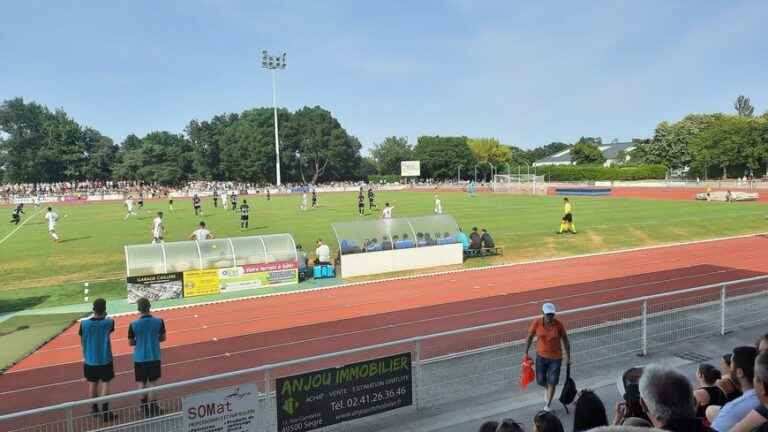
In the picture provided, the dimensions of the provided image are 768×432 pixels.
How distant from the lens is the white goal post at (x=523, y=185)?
71.2 m

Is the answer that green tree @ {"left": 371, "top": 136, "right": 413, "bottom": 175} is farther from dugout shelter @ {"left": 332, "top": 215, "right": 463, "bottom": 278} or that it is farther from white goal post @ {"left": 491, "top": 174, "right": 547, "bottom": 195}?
dugout shelter @ {"left": 332, "top": 215, "right": 463, "bottom": 278}

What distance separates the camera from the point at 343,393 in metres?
7.74

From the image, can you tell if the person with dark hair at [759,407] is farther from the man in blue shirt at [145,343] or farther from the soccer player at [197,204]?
the soccer player at [197,204]

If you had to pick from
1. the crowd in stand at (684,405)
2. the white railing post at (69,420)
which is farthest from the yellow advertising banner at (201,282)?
the crowd in stand at (684,405)

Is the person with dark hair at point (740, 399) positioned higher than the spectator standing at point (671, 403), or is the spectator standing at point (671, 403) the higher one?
the spectator standing at point (671, 403)

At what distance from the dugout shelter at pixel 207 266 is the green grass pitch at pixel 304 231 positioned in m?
1.98

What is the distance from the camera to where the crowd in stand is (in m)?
3.22

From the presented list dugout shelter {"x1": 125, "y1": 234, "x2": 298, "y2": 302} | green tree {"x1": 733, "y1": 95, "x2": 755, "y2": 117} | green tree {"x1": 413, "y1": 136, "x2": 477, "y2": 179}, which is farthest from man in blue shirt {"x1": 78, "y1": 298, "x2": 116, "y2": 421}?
green tree {"x1": 733, "y1": 95, "x2": 755, "y2": 117}

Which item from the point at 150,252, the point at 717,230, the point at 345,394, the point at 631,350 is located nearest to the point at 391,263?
the point at 150,252

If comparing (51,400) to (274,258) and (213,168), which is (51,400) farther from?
→ (213,168)

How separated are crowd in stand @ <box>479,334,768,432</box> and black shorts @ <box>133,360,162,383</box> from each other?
6.55 metres

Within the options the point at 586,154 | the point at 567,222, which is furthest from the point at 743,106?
the point at 567,222

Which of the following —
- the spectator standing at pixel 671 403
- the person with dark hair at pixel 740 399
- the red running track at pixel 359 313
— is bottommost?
the red running track at pixel 359 313

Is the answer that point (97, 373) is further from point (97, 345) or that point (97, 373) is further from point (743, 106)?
point (743, 106)
